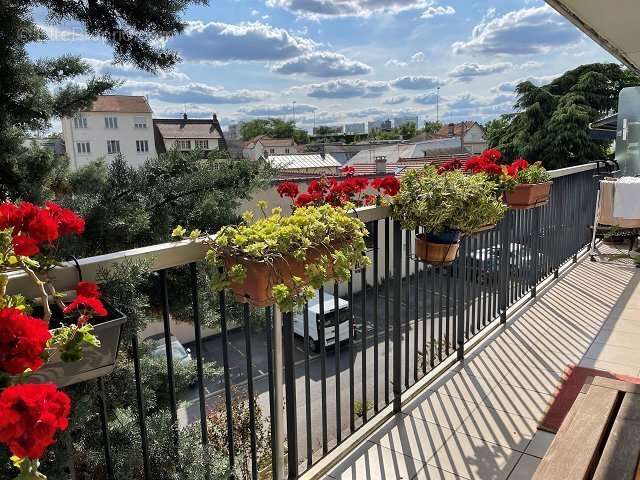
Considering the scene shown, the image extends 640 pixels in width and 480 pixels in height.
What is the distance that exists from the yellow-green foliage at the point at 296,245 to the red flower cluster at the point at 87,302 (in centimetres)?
41

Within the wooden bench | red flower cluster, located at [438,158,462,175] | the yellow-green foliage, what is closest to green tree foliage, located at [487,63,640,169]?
red flower cluster, located at [438,158,462,175]

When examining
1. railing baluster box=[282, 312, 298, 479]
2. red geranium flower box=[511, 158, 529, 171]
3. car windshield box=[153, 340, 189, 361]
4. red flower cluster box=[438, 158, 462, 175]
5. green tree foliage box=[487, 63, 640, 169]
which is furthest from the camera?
green tree foliage box=[487, 63, 640, 169]

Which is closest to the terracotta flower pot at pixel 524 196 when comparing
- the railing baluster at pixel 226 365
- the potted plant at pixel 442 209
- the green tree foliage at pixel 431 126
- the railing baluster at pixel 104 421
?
the potted plant at pixel 442 209

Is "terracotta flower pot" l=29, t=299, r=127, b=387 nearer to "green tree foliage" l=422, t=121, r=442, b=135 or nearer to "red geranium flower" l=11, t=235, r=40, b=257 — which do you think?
"red geranium flower" l=11, t=235, r=40, b=257

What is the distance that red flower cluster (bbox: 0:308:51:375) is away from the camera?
69 centimetres

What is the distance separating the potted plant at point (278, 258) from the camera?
126 centimetres

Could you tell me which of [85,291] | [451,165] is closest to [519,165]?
[451,165]

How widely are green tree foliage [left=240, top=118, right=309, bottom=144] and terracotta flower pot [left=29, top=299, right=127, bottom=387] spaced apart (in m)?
66.2

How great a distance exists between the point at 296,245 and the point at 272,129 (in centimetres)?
6889

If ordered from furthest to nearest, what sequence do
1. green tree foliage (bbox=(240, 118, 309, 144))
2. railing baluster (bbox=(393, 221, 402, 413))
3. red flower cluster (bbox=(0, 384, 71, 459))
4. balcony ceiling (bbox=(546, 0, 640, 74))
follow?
green tree foliage (bbox=(240, 118, 309, 144)), railing baluster (bbox=(393, 221, 402, 413)), balcony ceiling (bbox=(546, 0, 640, 74)), red flower cluster (bbox=(0, 384, 71, 459))

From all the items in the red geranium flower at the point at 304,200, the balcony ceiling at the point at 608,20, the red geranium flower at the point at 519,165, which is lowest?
the red geranium flower at the point at 304,200

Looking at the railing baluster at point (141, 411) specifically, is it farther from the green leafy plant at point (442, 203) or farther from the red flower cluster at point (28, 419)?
the green leafy plant at point (442, 203)

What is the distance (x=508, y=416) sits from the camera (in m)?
2.20

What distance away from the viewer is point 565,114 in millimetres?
15727
